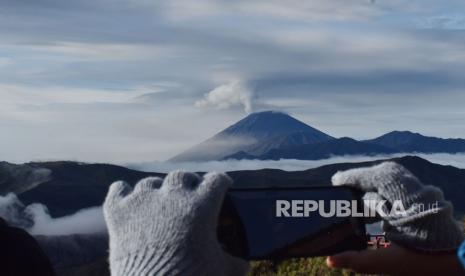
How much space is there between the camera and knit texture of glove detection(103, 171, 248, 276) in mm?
1893

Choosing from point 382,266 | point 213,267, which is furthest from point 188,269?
point 382,266

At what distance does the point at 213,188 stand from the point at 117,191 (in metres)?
0.23

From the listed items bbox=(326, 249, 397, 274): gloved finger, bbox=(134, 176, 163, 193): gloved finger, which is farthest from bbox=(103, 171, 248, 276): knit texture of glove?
bbox=(326, 249, 397, 274): gloved finger

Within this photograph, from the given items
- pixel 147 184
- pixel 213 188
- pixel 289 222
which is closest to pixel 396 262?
pixel 289 222

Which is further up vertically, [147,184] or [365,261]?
[147,184]

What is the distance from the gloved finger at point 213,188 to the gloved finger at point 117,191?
Answer: 189mm

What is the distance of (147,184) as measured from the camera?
1965mm

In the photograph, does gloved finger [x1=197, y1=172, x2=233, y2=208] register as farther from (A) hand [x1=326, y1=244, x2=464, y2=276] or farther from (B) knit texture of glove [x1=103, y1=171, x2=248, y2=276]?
(A) hand [x1=326, y1=244, x2=464, y2=276]

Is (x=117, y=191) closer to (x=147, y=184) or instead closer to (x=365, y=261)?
(x=147, y=184)

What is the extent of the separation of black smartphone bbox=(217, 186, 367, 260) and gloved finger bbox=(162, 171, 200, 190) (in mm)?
87

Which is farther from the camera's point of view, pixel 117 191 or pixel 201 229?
pixel 117 191

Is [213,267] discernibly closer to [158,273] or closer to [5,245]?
[158,273]

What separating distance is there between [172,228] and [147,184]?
4.9 inches

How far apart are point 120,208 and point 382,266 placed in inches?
23.1
